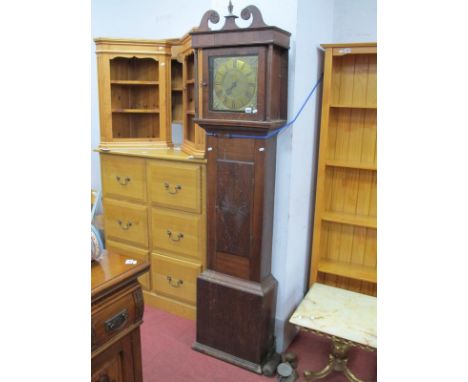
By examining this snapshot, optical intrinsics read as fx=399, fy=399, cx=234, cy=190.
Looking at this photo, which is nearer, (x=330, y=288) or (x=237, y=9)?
(x=237, y=9)

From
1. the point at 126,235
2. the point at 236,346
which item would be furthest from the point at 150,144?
the point at 236,346

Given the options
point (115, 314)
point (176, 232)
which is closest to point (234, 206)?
point (176, 232)

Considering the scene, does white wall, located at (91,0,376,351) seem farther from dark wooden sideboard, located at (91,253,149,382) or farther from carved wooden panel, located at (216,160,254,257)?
dark wooden sideboard, located at (91,253,149,382)

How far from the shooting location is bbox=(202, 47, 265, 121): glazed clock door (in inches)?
71.7

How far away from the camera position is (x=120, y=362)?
1.25 m

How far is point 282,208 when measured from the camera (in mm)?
2111

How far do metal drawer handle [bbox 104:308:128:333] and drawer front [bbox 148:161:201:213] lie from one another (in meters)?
1.20

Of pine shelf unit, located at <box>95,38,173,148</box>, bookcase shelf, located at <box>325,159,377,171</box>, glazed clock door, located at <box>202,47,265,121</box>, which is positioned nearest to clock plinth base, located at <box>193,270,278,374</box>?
bookcase shelf, located at <box>325,159,377,171</box>

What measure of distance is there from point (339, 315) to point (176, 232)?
1.08 meters

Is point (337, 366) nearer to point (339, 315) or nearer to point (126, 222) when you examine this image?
point (339, 315)
